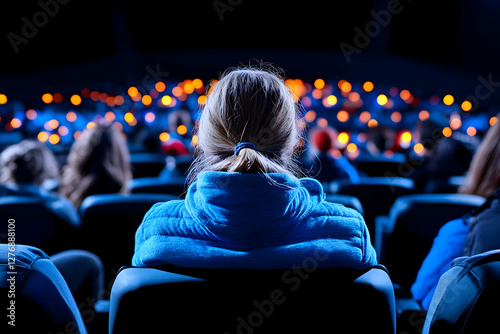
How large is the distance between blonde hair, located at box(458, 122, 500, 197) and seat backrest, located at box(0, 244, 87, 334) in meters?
1.88

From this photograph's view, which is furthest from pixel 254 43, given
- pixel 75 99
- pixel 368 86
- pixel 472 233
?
pixel 472 233

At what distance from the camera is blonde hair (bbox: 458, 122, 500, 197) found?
1.98 m

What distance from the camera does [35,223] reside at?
231 centimetres

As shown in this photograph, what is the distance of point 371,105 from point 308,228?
1187 centimetres

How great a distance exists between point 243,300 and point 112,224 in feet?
4.86

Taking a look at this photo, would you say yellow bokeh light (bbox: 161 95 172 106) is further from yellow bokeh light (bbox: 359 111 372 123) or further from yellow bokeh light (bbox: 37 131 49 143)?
yellow bokeh light (bbox: 359 111 372 123)

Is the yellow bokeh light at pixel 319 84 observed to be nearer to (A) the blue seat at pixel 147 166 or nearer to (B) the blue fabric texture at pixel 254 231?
(A) the blue seat at pixel 147 166

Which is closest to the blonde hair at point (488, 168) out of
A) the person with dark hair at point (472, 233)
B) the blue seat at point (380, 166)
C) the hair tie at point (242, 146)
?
the person with dark hair at point (472, 233)

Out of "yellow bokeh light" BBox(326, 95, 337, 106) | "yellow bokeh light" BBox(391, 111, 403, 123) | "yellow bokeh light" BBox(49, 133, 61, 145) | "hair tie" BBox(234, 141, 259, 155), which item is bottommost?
"yellow bokeh light" BBox(49, 133, 61, 145)

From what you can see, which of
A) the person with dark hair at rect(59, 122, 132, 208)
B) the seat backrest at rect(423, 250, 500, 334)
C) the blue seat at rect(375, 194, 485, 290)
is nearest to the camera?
the seat backrest at rect(423, 250, 500, 334)

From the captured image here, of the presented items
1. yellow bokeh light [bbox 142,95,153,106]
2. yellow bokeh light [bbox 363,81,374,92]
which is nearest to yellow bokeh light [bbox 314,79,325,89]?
yellow bokeh light [bbox 363,81,374,92]

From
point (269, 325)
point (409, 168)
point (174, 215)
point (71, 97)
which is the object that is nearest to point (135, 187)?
point (174, 215)

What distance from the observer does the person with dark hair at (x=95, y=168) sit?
3.00 meters

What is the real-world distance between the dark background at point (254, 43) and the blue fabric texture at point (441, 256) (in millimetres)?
10936
